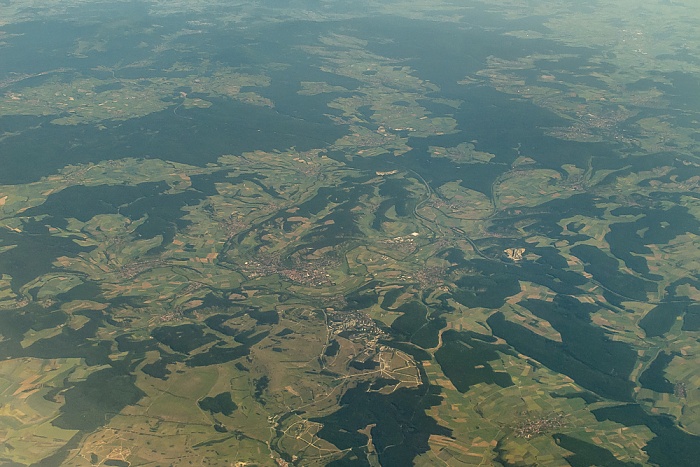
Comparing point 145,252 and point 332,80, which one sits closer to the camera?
point 145,252

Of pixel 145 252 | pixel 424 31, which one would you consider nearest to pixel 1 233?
pixel 145 252

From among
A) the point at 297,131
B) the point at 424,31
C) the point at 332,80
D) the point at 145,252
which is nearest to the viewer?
the point at 145,252

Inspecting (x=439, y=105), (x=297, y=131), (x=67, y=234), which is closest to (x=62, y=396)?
(x=67, y=234)

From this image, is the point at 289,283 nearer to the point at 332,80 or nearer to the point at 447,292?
the point at 447,292

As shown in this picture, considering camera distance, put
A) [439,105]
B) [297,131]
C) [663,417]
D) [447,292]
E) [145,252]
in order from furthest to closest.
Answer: [439,105] < [297,131] < [145,252] < [447,292] < [663,417]

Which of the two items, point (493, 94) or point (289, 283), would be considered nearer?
point (289, 283)

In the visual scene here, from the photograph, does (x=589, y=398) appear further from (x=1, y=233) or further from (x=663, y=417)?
(x=1, y=233)
